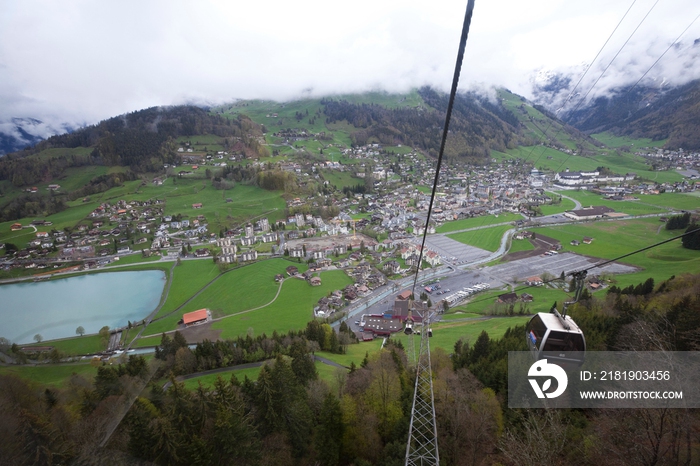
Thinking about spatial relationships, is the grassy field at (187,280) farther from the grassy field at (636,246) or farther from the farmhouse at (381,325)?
the grassy field at (636,246)

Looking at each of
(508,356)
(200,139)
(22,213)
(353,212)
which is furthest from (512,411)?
(200,139)

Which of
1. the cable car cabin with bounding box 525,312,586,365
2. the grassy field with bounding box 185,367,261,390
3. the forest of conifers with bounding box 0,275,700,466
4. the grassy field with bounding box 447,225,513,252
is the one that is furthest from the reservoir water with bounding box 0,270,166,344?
the grassy field with bounding box 447,225,513,252

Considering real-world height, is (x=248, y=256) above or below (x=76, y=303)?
above

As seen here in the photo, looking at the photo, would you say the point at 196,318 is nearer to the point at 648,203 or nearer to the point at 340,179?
the point at 340,179

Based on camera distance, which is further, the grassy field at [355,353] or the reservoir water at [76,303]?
the reservoir water at [76,303]

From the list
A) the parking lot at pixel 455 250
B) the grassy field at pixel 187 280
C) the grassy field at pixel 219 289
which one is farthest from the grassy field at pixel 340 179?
the grassy field at pixel 187 280

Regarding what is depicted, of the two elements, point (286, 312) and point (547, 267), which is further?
point (547, 267)

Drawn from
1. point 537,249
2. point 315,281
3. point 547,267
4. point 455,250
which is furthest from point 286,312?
point 537,249
